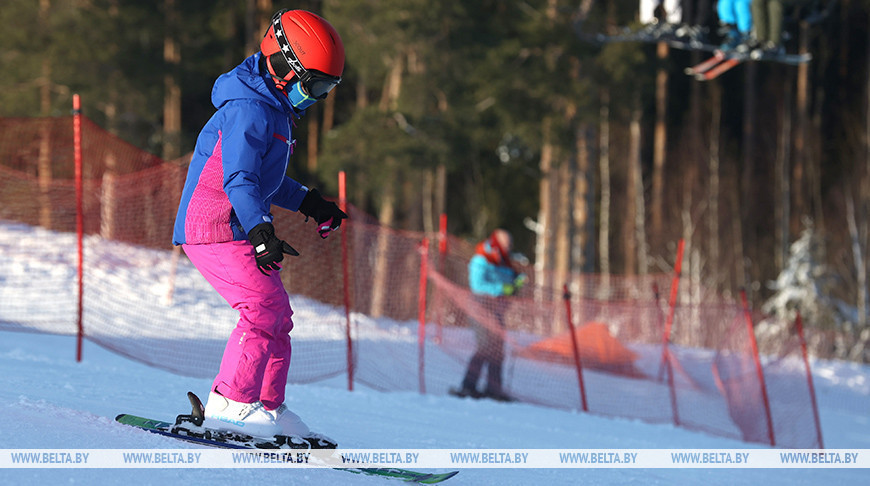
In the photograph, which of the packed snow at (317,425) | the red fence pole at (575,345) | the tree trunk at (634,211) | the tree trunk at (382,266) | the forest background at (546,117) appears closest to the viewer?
the packed snow at (317,425)

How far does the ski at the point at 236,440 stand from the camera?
3.98 m

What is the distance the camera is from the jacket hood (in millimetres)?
3864

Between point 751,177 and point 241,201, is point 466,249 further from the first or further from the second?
point 751,177

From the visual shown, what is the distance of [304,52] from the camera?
3.95 meters

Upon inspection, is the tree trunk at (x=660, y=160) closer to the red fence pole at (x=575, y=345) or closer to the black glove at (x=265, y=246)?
the red fence pole at (x=575, y=345)

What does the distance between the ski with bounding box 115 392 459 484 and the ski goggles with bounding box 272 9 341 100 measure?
150 centimetres

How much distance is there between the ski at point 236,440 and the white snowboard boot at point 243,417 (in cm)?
6

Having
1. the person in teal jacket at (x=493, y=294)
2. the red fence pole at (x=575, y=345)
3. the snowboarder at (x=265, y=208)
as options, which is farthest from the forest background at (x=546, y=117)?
the snowboarder at (x=265, y=208)

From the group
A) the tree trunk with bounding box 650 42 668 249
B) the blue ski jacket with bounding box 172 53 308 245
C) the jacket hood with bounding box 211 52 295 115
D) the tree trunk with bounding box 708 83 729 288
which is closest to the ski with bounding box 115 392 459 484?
the blue ski jacket with bounding box 172 53 308 245

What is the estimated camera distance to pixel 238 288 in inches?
154

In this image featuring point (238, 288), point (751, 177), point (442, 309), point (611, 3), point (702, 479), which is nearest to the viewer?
point (238, 288)

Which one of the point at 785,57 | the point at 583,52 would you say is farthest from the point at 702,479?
the point at 583,52

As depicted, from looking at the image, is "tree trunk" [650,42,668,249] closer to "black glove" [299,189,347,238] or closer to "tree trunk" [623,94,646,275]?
"tree trunk" [623,94,646,275]

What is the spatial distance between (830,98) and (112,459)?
121 feet
